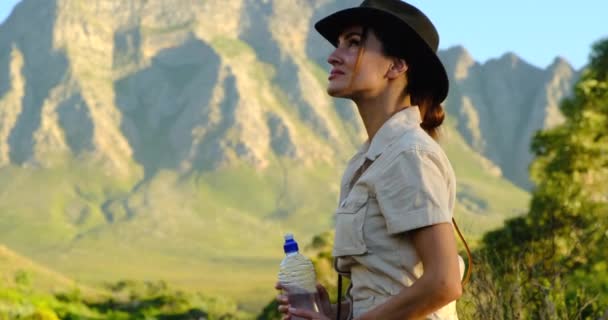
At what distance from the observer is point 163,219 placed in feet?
626

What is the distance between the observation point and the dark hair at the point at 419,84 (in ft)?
9.73

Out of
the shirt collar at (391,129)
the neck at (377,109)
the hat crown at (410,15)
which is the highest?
the hat crown at (410,15)

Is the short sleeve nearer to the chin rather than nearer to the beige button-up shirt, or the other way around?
the beige button-up shirt

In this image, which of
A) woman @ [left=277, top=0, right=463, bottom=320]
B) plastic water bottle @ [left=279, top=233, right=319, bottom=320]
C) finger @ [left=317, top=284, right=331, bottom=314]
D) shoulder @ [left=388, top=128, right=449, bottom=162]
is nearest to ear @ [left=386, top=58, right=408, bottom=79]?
woman @ [left=277, top=0, right=463, bottom=320]

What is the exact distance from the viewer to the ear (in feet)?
9.69

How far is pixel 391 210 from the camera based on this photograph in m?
2.65

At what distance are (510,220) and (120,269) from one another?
147 m

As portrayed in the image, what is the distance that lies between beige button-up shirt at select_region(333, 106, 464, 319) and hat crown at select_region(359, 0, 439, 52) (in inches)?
10.9

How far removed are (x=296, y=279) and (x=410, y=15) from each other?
2.66 feet

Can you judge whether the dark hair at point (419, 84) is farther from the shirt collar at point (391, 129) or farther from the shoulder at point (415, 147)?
the shoulder at point (415, 147)

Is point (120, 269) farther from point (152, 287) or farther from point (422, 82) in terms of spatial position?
point (422, 82)

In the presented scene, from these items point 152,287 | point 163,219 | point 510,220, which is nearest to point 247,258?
point 163,219

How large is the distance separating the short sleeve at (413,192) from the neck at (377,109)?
0.27 metres

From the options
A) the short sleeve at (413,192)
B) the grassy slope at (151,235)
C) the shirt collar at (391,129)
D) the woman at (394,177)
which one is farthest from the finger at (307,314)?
the grassy slope at (151,235)
